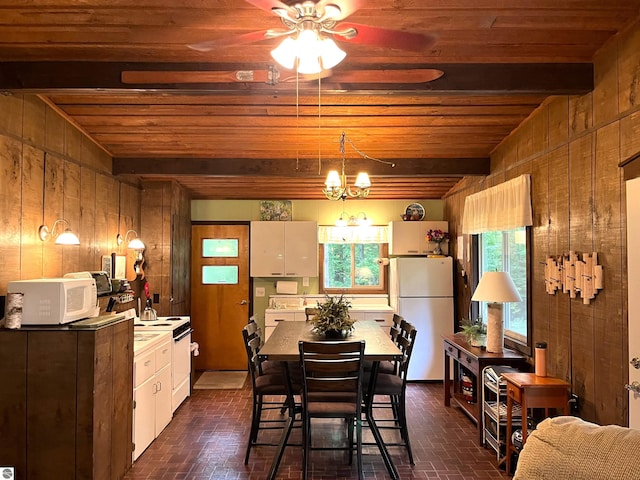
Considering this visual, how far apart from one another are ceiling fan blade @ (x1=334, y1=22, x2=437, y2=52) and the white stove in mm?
3414

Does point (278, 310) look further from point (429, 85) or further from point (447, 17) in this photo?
point (447, 17)

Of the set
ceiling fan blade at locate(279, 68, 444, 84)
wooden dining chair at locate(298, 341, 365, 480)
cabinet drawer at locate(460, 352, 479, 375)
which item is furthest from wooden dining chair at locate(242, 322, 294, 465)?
ceiling fan blade at locate(279, 68, 444, 84)

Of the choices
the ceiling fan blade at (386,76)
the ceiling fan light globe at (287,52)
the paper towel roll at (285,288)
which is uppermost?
the ceiling fan blade at (386,76)

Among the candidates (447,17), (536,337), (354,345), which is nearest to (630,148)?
(447,17)

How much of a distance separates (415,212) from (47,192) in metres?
4.39

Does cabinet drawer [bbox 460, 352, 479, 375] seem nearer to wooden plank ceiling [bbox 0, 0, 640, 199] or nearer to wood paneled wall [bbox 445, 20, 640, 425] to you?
wood paneled wall [bbox 445, 20, 640, 425]

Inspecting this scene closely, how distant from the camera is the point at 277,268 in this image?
616 centimetres

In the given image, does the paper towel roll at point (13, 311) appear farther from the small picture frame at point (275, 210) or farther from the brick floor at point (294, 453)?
the small picture frame at point (275, 210)

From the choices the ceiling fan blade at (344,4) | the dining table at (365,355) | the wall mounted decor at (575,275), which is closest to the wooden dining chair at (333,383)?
the dining table at (365,355)

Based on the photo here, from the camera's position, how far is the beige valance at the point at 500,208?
3799mm

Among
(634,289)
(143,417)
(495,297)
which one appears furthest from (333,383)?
(634,289)

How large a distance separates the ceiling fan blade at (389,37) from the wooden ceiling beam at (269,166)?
2.89 m

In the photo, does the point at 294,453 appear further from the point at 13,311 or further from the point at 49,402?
the point at 13,311

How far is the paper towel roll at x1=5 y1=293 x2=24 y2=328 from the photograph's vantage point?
9.25 ft
